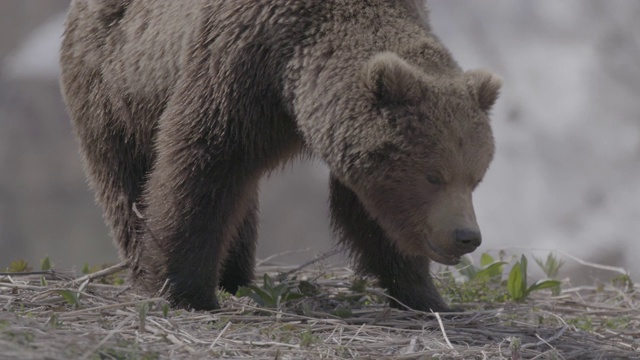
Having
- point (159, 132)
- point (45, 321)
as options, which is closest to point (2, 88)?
point (159, 132)

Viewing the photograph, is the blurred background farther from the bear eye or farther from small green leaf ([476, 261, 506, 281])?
the bear eye

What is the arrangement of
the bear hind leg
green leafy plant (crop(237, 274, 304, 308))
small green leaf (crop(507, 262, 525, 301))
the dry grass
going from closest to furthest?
the dry grass → green leafy plant (crop(237, 274, 304, 308)) → small green leaf (crop(507, 262, 525, 301)) → the bear hind leg

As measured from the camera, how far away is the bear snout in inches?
207

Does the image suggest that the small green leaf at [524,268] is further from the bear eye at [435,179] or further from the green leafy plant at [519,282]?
the bear eye at [435,179]

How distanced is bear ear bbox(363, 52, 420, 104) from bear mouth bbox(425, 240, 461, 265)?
2.49ft

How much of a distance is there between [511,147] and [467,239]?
38.1 feet

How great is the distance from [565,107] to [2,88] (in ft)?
29.9

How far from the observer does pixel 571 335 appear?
6.09m

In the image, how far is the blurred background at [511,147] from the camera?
15.6m

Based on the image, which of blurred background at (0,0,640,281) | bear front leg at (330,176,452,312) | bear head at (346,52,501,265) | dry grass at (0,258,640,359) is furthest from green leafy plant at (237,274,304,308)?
blurred background at (0,0,640,281)

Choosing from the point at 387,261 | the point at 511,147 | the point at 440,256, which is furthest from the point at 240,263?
the point at 511,147

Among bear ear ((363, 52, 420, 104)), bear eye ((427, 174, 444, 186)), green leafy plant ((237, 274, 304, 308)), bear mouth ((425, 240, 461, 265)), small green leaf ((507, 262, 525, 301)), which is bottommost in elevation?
green leafy plant ((237, 274, 304, 308))

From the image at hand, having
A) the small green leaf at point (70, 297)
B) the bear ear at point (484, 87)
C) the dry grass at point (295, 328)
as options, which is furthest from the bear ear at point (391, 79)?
the small green leaf at point (70, 297)

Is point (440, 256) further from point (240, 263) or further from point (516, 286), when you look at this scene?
point (240, 263)
